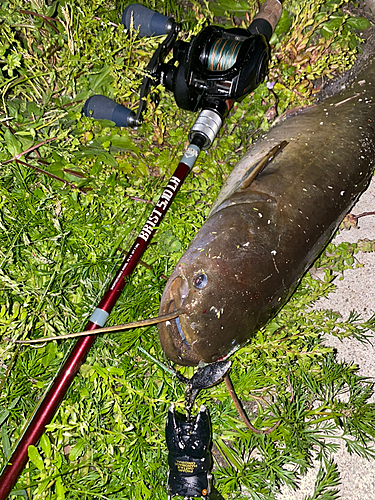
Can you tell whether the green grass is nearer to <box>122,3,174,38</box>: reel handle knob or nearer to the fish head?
<box>122,3,174,38</box>: reel handle knob

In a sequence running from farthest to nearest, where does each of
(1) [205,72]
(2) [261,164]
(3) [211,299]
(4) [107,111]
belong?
(4) [107,111] < (1) [205,72] < (2) [261,164] < (3) [211,299]

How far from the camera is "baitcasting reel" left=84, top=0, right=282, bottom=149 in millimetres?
2463

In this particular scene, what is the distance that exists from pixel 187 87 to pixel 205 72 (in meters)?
0.16

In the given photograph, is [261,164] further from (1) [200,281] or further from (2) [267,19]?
(2) [267,19]

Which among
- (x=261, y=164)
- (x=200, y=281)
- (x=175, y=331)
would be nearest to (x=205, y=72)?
(x=261, y=164)

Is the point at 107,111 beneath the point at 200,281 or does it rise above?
above

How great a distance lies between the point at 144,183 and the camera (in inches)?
113

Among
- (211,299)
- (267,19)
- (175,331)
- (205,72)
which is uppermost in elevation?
(267,19)

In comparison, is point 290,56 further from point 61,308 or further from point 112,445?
point 112,445

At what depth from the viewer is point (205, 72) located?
8.09 feet

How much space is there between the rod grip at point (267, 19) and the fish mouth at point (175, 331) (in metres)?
1.97

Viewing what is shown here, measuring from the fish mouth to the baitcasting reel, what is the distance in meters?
1.14

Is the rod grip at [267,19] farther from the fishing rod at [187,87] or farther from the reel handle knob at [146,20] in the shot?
the reel handle knob at [146,20]

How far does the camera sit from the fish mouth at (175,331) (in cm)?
190
